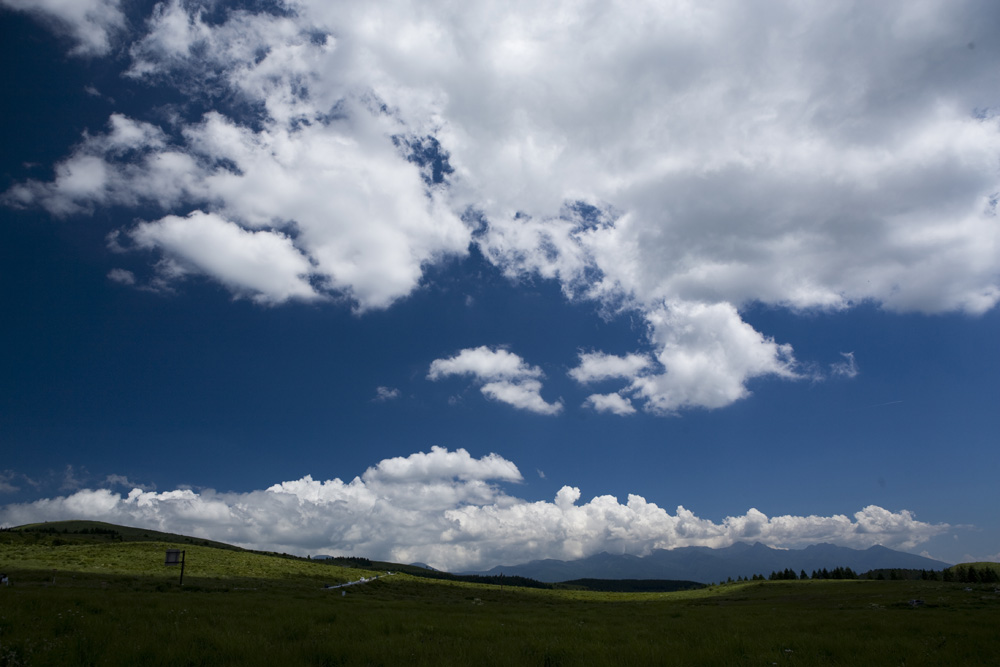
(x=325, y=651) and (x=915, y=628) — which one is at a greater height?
(x=325, y=651)

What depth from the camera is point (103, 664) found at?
8.84 meters

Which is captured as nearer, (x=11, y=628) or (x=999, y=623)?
(x=11, y=628)

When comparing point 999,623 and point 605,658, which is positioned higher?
point 605,658

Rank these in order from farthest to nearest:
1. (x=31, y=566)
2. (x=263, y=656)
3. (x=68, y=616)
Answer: (x=31, y=566), (x=68, y=616), (x=263, y=656)

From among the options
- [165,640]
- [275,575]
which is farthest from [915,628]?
[275,575]

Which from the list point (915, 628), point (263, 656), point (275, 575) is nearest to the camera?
point (263, 656)

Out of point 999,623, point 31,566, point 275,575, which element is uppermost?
point 999,623

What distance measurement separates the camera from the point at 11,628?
Result: 11.0 metres

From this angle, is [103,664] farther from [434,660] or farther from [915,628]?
[915,628]

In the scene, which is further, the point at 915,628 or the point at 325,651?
the point at 915,628

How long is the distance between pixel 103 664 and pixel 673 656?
1167cm

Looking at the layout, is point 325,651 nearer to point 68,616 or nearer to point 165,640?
point 165,640

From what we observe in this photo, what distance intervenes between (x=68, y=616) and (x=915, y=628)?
29.4 metres

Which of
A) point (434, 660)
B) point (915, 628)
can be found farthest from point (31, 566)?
point (915, 628)
